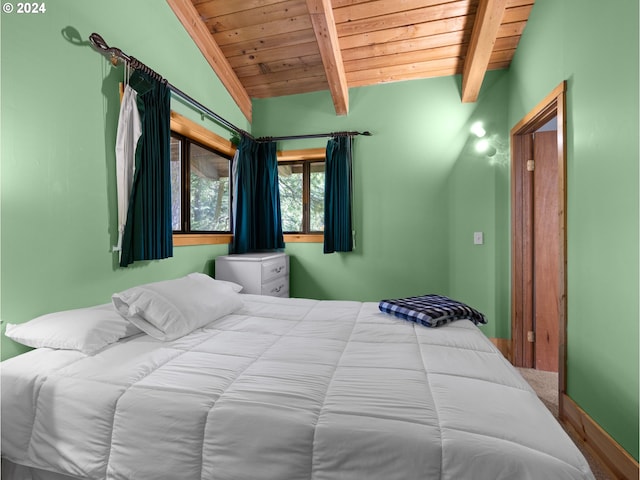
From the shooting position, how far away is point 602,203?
63.1 inches

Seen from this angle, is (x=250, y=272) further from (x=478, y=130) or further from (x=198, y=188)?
(x=478, y=130)

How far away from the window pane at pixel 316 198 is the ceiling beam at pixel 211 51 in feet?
3.19

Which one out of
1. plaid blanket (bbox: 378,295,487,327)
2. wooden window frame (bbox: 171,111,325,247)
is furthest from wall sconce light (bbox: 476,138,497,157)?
plaid blanket (bbox: 378,295,487,327)

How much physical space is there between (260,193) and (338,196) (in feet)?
2.86

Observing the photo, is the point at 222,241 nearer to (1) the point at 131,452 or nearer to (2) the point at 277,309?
(2) the point at 277,309

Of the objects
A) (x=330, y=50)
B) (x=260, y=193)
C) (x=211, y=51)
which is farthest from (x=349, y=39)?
(x=260, y=193)

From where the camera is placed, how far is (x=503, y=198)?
2975mm

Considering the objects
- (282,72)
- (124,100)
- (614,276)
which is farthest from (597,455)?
(282,72)

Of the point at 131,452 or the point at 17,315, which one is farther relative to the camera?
the point at 17,315

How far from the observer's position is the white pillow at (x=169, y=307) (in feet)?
4.85

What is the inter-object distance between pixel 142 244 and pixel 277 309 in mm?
943

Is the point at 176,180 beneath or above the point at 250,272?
above

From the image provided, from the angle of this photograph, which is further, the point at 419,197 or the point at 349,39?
the point at 419,197

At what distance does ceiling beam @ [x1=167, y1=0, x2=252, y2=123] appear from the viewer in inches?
99.0
